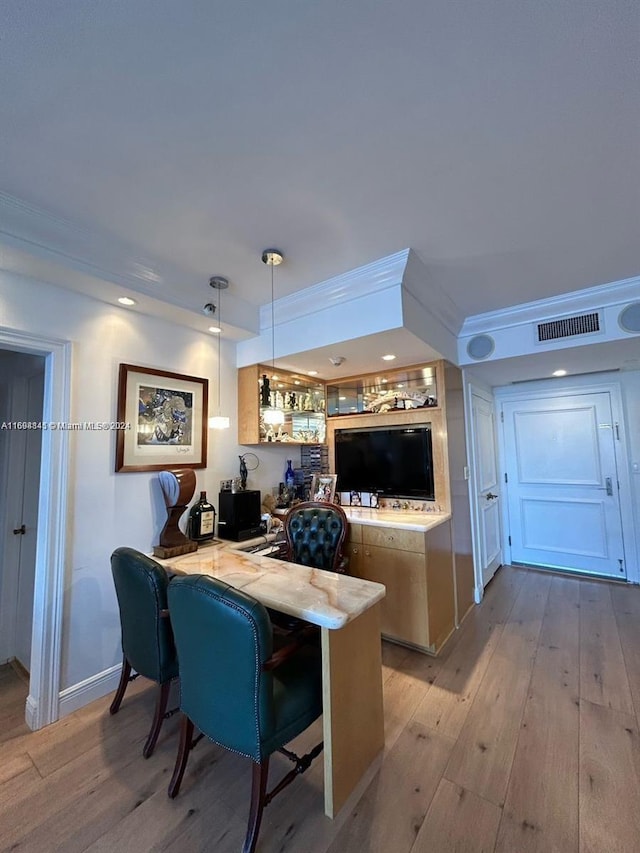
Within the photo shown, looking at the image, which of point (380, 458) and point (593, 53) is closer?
point (593, 53)

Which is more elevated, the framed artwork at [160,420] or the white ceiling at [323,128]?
the white ceiling at [323,128]

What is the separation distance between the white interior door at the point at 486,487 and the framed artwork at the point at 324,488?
1.47 metres

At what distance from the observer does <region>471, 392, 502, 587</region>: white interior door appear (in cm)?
372

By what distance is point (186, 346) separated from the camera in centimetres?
284

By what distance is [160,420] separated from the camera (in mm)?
2617

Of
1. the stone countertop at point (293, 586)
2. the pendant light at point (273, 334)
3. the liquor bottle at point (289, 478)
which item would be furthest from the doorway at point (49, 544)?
the liquor bottle at point (289, 478)

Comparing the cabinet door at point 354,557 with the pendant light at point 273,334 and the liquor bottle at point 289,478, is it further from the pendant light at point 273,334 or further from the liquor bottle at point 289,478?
the pendant light at point 273,334

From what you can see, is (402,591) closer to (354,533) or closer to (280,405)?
(354,533)

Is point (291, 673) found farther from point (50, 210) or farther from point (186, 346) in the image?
point (50, 210)

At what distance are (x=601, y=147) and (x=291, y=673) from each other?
261cm

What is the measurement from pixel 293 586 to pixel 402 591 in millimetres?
1291

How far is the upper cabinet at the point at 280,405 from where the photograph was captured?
311 cm

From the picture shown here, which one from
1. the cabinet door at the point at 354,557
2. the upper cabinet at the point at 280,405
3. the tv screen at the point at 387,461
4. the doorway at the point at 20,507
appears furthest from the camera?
the tv screen at the point at 387,461

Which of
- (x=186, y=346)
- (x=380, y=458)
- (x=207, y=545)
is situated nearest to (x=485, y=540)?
(x=380, y=458)
